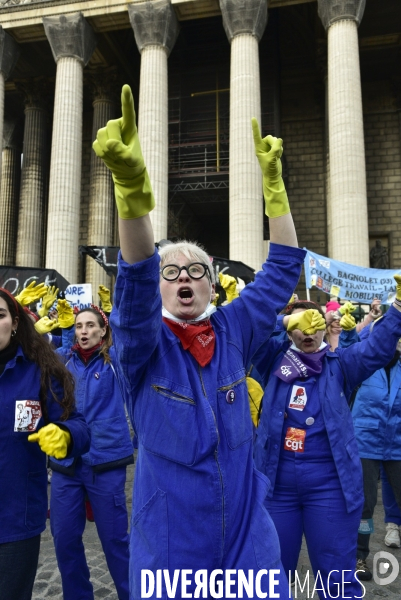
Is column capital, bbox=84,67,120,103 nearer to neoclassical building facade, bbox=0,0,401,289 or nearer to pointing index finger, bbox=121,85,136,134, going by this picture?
neoclassical building facade, bbox=0,0,401,289

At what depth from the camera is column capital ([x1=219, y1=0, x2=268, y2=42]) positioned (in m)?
17.7

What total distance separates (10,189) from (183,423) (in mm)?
26898

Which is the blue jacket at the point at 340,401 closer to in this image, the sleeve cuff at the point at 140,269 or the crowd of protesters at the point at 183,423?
the crowd of protesters at the point at 183,423

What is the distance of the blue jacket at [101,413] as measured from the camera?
3584 mm

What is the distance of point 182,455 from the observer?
1785 millimetres

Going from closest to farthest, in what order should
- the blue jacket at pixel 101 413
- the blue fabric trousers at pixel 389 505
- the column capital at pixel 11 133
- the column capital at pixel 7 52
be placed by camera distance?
the blue jacket at pixel 101 413, the blue fabric trousers at pixel 389 505, the column capital at pixel 7 52, the column capital at pixel 11 133

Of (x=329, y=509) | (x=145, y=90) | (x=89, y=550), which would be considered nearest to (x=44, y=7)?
(x=145, y=90)

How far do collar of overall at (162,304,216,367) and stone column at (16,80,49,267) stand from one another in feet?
75.0

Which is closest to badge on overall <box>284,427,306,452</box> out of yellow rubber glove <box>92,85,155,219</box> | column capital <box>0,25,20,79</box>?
yellow rubber glove <box>92,85,155,219</box>

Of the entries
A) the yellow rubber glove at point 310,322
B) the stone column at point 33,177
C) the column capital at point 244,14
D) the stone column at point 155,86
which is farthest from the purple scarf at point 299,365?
the stone column at point 33,177

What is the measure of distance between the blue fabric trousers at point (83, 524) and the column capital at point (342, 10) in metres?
18.0

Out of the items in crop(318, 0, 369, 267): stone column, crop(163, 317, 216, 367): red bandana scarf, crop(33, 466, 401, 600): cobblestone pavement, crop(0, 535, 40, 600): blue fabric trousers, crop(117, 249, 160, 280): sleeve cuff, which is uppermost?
crop(318, 0, 369, 267): stone column

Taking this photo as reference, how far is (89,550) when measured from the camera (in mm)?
4648

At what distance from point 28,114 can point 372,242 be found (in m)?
16.9
